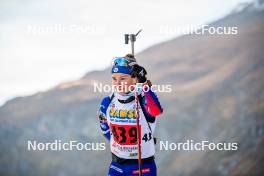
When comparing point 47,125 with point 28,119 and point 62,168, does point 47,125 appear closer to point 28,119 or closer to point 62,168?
point 28,119

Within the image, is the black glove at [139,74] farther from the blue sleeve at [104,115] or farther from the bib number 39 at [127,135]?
the blue sleeve at [104,115]

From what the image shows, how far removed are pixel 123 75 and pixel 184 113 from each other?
5348 centimetres

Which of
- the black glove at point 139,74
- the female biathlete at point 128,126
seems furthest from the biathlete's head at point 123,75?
the black glove at point 139,74

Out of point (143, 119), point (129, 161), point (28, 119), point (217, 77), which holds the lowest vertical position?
point (28, 119)

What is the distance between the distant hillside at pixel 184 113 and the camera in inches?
1967

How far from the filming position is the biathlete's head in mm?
6945

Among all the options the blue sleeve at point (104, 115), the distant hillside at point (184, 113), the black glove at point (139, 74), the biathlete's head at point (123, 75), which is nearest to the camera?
the black glove at point (139, 74)

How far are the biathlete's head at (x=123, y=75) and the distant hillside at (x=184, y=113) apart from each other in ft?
121

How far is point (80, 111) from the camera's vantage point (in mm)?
66062

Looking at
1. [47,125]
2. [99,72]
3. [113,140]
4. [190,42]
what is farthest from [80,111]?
[113,140]

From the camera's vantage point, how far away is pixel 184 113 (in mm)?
60062

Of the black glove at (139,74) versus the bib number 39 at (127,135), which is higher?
the black glove at (139,74)

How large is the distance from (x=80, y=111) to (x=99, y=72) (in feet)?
34.1

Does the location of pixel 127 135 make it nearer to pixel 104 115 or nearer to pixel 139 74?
pixel 104 115
